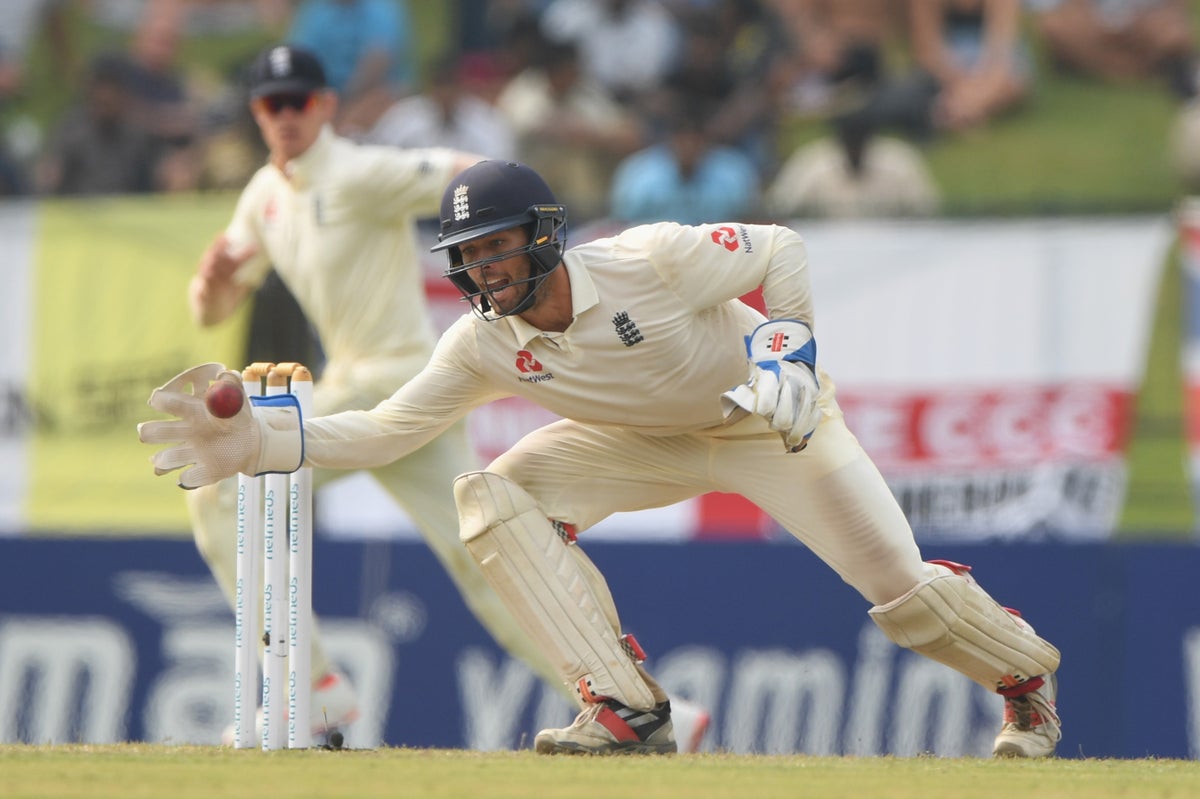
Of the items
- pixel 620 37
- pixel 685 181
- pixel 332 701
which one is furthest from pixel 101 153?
pixel 332 701

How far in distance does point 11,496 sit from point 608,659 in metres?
4.56

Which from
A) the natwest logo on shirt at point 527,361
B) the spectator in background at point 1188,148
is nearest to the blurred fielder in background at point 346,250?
the natwest logo on shirt at point 527,361

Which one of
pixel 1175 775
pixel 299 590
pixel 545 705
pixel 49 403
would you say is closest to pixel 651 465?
pixel 299 590

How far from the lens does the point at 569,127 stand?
31.9ft

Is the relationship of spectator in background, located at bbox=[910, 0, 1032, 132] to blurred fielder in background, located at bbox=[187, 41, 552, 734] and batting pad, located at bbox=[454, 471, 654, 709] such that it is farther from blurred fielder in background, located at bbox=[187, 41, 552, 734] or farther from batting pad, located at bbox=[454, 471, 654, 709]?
batting pad, located at bbox=[454, 471, 654, 709]

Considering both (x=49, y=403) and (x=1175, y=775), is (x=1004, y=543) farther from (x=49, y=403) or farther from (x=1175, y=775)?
(x=49, y=403)

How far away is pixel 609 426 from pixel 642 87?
5.63 metres

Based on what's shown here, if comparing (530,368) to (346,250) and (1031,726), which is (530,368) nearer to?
(1031,726)

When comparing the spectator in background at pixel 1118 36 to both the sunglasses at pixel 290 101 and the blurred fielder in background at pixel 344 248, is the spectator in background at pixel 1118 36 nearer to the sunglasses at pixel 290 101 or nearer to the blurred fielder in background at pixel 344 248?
the blurred fielder in background at pixel 344 248

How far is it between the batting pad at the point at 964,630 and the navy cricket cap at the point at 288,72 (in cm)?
263

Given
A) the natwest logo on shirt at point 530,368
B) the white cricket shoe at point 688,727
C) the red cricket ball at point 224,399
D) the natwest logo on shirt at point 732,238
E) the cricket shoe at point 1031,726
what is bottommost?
the white cricket shoe at point 688,727

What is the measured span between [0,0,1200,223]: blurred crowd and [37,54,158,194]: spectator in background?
12 mm

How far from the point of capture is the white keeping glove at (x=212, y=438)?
430cm

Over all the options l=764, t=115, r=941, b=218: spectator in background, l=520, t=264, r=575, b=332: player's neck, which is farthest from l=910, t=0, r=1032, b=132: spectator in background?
l=520, t=264, r=575, b=332: player's neck
